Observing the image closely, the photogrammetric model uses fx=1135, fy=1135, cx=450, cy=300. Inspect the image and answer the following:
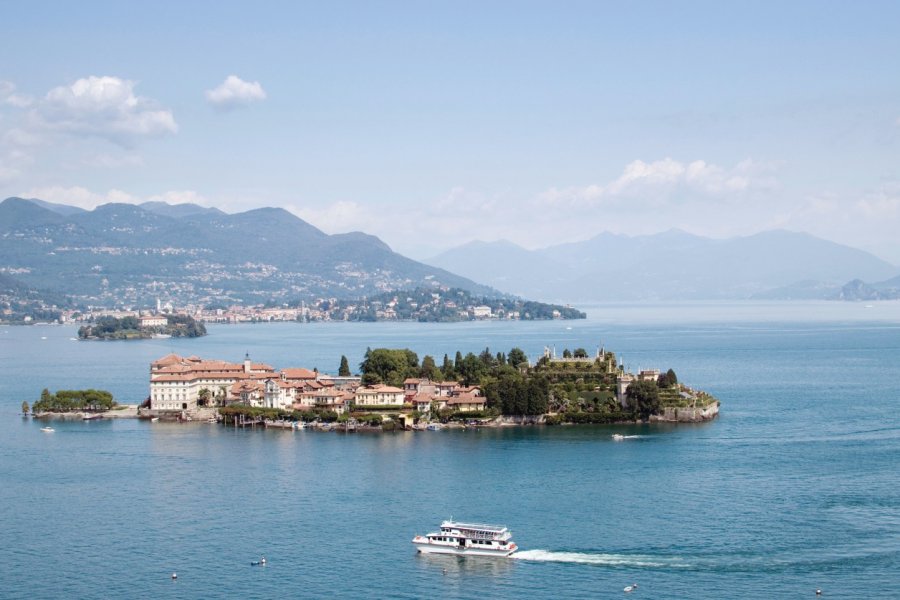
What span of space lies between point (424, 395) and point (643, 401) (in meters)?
8.72

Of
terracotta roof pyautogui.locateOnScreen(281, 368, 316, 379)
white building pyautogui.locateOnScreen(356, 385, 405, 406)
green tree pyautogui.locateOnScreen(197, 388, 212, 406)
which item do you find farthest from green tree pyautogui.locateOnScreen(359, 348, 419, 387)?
green tree pyautogui.locateOnScreen(197, 388, 212, 406)

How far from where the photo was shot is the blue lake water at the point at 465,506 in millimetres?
22797

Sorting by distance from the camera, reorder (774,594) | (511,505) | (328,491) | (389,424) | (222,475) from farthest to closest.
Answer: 1. (389,424)
2. (222,475)
3. (328,491)
4. (511,505)
5. (774,594)

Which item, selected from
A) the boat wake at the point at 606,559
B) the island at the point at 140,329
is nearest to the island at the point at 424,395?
the boat wake at the point at 606,559

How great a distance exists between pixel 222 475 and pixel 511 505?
30.7ft

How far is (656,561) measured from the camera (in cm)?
2361

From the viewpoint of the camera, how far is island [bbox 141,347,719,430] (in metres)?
43.9

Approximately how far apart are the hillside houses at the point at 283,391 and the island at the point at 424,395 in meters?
0.04

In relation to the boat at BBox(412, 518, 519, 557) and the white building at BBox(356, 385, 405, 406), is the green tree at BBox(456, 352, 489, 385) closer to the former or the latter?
the white building at BBox(356, 385, 405, 406)

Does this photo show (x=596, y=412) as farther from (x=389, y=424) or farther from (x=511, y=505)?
(x=511, y=505)

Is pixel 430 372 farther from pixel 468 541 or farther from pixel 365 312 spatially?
pixel 365 312

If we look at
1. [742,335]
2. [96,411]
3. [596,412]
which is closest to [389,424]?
[596,412]

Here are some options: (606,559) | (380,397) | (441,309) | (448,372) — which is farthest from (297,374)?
(441,309)

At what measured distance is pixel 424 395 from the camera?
45750mm
